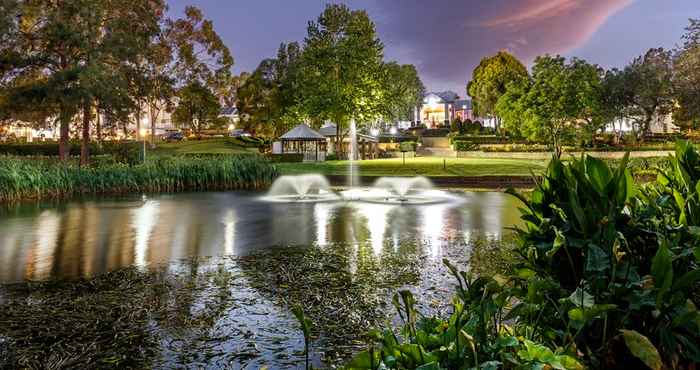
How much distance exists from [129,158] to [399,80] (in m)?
60.6

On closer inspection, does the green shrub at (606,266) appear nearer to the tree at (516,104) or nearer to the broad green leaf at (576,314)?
the broad green leaf at (576,314)

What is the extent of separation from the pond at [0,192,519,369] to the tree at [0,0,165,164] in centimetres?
1386

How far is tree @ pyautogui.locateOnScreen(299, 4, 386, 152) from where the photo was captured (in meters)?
47.5

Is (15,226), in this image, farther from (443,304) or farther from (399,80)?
(399,80)

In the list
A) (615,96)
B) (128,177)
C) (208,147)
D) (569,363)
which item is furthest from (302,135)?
(569,363)

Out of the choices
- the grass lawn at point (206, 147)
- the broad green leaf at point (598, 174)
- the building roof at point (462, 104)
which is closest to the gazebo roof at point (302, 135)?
the grass lawn at point (206, 147)

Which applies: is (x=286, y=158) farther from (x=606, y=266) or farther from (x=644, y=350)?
(x=644, y=350)

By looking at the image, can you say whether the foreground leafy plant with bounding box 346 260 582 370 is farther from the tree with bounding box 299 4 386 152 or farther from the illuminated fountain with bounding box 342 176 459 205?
the tree with bounding box 299 4 386 152

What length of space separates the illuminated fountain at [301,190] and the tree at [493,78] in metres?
50.9

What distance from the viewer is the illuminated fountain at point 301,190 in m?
19.3

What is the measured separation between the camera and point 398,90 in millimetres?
70188

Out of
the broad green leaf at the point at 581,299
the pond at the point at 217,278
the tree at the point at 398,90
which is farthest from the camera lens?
the tree at the point at 398,90

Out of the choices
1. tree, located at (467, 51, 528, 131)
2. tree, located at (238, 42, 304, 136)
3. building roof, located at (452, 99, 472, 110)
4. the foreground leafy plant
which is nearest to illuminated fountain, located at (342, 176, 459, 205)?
the foreground leafy plant

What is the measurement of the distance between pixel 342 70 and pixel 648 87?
98.9 feet
